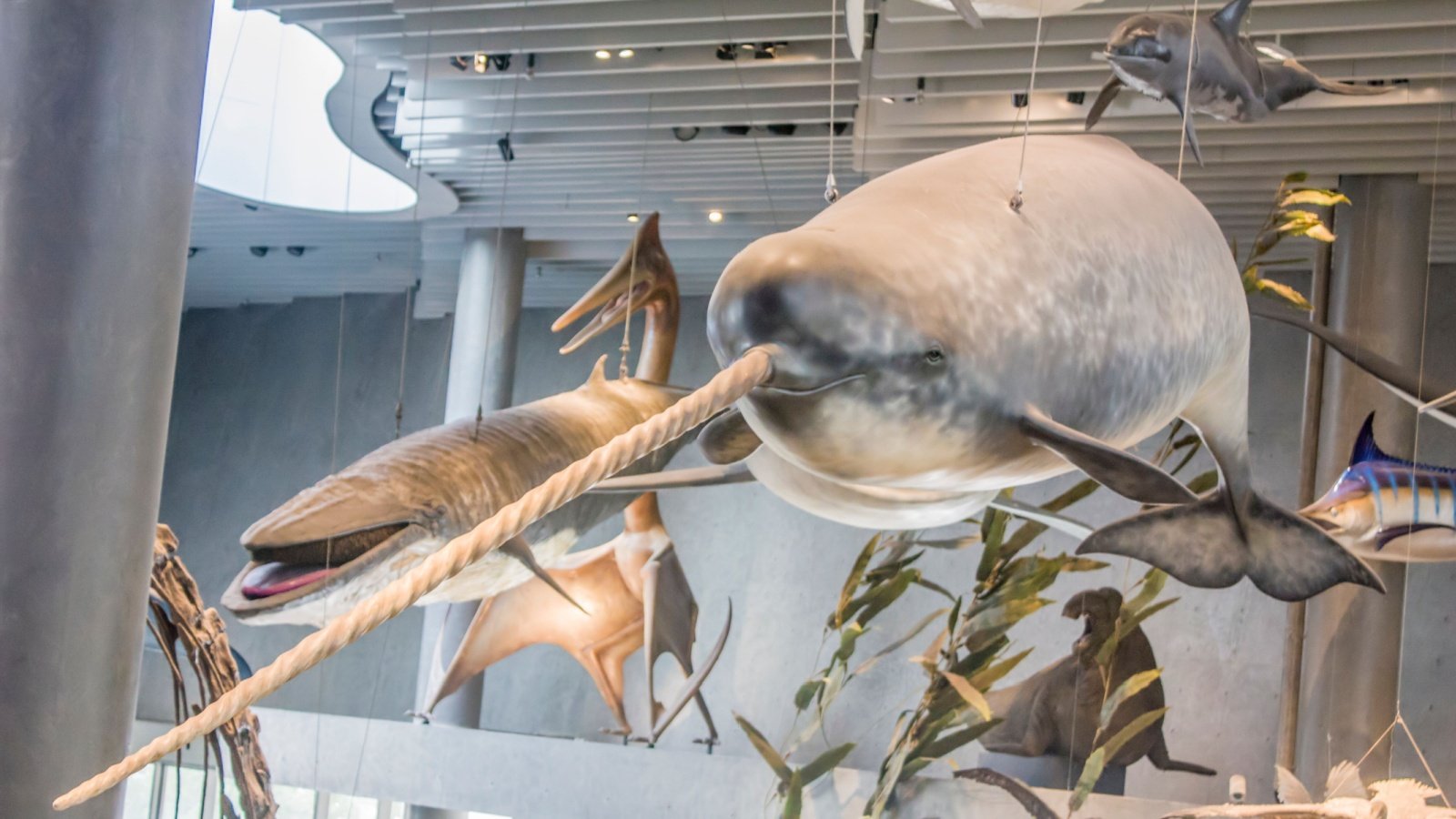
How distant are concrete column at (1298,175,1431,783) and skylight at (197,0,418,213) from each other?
19.5ft

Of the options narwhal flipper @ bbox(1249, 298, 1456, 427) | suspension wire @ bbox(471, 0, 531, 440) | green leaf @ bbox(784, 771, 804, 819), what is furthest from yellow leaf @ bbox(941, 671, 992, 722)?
narwhal flipper @ bbox(1249, 298, 1456, 427)

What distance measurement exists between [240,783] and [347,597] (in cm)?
58

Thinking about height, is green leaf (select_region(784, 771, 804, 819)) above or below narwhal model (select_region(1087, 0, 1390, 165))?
below

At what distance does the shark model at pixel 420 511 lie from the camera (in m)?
3.16

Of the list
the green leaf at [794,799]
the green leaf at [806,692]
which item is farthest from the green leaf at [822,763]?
the green leaf at [806,692]

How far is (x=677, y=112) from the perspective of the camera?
7270mm

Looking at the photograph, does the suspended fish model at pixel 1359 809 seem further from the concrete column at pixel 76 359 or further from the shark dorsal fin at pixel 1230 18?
the concrete column at pixel 76 359

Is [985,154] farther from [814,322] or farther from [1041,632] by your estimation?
[1041,632]

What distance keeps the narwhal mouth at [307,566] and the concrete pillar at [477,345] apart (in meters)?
5.37

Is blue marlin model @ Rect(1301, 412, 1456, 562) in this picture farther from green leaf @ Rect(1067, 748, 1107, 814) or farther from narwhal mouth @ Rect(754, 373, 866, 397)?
narwhal mouth @ Rect(754, 373, 866, 397)

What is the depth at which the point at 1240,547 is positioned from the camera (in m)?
1.44

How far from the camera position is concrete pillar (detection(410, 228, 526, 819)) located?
8781mm

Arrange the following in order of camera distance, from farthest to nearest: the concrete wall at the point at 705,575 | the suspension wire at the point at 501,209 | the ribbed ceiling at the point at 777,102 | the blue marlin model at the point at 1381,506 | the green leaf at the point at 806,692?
the concrete wall at the point at 705,575 < the ribbed ceiling at the point at 777,102 < the green leaf at the point at 806,692 < the blue marlin model at the point at 1381,506 < the suspension wire at the point at 501,209

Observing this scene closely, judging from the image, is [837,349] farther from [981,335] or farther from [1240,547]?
[1240,547]
